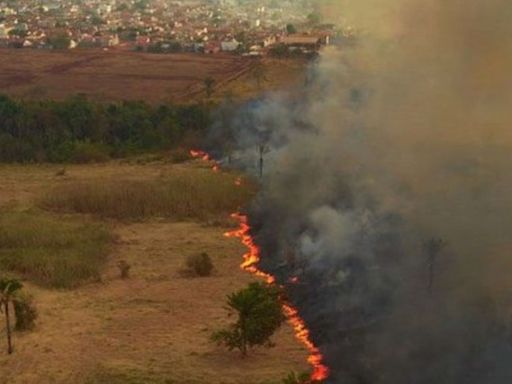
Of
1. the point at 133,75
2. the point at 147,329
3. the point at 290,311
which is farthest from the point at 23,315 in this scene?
the point at 133,75

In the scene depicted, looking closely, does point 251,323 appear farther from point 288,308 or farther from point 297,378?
point 288,308

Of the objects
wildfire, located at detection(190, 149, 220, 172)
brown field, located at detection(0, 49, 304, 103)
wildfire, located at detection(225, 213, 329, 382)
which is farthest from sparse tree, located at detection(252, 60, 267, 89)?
wildfire, located at detection(225, 213, 329, 382)

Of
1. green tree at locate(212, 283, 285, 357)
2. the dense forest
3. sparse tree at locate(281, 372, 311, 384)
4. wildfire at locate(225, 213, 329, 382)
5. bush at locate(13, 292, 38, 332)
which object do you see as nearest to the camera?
sparse tree at locate(281, 372, 311, 384)

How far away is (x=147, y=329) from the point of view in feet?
84.5

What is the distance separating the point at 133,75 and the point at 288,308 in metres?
58.1

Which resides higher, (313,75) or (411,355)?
(313,75)

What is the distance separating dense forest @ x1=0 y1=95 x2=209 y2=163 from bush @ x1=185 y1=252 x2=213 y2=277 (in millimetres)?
22987

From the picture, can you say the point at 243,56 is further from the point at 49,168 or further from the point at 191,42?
the point at 49,168

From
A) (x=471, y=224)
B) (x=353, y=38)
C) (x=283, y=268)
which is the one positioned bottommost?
(x=283, y=268)

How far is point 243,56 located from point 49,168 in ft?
152

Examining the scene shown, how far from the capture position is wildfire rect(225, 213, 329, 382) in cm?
2304

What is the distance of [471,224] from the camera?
2977cm

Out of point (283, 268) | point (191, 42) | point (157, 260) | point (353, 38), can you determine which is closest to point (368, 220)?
point (283, 268)

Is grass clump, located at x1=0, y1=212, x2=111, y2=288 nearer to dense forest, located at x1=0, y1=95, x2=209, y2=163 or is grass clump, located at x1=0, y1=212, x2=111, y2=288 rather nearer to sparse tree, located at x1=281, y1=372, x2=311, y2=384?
sparse tree, located at x1=281, y1=372, x2=311, y2=384
